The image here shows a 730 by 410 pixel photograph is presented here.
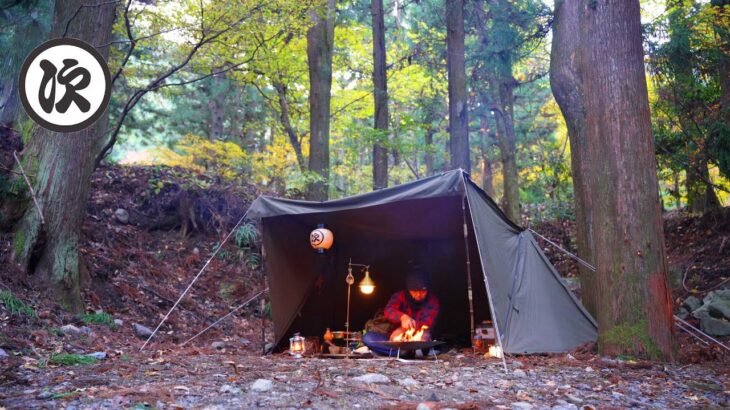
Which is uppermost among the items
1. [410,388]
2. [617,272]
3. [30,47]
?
[30,47]

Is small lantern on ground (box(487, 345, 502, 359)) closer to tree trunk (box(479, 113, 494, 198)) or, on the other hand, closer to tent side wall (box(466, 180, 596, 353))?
tent side wall (box(466, 180, 596, 353))

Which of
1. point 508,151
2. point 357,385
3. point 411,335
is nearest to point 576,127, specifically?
point 411,335

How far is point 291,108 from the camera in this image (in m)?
13.2

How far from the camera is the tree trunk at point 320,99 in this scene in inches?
405

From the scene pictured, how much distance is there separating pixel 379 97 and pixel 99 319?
7662mm

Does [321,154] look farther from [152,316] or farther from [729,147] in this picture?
[729,147]

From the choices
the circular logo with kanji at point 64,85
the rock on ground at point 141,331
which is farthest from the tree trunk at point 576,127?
the circular logo with kanji at point 64,85

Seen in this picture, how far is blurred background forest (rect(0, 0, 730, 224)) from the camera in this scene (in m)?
7.69

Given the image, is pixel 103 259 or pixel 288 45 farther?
pixel 288 45

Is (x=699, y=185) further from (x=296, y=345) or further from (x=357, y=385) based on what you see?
(x=357, y=385)

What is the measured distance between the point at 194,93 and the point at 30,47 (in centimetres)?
646

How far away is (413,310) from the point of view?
6773mm

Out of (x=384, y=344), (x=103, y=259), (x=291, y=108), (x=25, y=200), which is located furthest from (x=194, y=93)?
(x=384, y=344)

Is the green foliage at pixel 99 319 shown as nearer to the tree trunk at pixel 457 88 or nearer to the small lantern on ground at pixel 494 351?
the small lantern on ground at pixel 494 351
